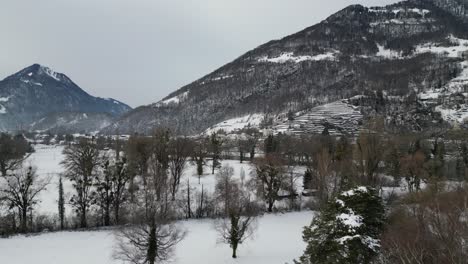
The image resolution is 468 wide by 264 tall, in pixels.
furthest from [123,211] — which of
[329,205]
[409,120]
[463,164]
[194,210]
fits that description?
[409,120]

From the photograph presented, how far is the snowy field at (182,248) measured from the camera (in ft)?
111

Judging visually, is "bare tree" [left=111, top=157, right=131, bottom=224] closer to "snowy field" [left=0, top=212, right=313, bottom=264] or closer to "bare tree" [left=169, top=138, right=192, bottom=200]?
"snowy field" [left=0, top=212, right=313, bottom=264]

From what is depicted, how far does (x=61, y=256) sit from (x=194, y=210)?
21.4 meters

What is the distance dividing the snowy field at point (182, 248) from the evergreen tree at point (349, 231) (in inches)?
445

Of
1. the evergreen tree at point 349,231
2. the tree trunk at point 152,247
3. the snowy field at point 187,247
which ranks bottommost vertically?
the snowy field at point 187,247

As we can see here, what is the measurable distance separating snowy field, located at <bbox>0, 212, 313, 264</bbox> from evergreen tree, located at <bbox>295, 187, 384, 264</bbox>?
11306mm

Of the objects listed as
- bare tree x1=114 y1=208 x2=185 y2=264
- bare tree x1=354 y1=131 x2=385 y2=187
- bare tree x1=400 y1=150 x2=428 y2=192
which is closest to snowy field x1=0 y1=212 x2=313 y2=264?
bare tree x1=114 y1=208 x2=185 y2=264

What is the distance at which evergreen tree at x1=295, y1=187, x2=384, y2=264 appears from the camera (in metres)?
21.4

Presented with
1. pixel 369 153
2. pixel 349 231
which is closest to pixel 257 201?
pixel 369 153

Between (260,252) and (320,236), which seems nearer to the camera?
(320,236)

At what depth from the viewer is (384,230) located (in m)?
23.0

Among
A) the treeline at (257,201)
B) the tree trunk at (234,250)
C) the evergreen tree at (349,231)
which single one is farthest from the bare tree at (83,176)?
the evergreen tree at (349,231)

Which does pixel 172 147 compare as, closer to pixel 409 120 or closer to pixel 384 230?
pixel 384 230

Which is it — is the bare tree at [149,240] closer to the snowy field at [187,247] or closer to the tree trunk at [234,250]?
the snowy field at [187,247]
